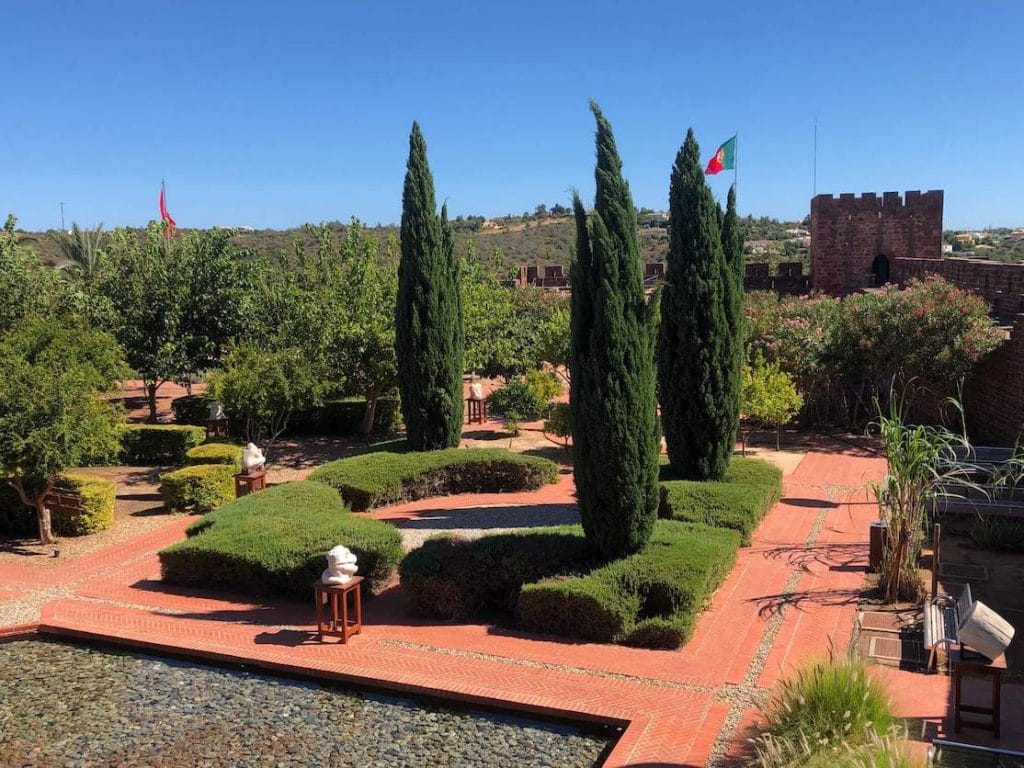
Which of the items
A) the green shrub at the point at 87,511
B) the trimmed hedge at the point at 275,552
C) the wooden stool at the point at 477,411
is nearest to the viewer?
the trimmed hedge at the point at 275,552

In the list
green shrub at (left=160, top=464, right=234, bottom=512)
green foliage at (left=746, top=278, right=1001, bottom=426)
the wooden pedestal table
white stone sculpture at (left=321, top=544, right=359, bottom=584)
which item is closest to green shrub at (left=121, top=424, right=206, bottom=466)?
green shrub at (left=160, top=464, right=234, bottom=512)

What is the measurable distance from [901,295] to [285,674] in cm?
1568

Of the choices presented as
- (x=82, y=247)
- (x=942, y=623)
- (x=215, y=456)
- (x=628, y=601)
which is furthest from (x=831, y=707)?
(x=82, y=247)

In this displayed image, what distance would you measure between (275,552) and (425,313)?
6.92 metres

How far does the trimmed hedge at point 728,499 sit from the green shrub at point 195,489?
7.85m

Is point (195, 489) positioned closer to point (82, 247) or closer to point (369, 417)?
point (369, 417)

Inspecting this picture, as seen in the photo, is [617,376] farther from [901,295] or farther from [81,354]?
[901,295]

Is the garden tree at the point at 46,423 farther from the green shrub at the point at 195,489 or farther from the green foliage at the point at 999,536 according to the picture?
the green foliage at the point at 999,536

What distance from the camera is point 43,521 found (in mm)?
12695

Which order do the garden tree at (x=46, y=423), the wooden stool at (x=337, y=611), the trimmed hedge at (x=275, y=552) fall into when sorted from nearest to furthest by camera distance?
the wooden stool at (x=337, y=611)
the trimmed hedge at (x=275, y=552)
the garden tree at (x=46, y=423)

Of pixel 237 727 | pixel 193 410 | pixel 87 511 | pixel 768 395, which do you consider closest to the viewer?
pixel 237 727

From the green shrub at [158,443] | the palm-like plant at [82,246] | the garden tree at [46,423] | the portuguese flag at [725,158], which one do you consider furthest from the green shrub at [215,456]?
the palm-like plant at [82,246]

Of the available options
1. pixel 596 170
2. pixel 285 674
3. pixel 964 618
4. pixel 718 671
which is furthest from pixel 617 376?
pixel 285 674

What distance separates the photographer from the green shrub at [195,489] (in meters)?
14.4
